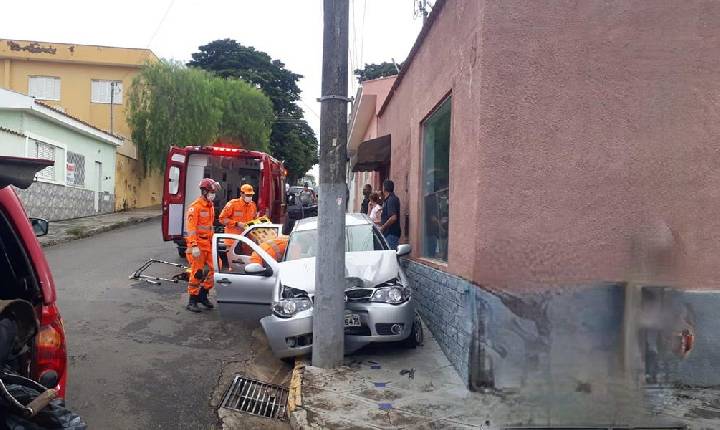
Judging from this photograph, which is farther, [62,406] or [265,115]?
[265,115]

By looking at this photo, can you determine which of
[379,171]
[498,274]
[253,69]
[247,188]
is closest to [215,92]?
[253,69]

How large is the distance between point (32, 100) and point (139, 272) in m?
10.4

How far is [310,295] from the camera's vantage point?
6211 millimetres

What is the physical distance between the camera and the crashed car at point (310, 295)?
240 inches

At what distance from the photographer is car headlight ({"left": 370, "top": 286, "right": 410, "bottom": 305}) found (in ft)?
20.3

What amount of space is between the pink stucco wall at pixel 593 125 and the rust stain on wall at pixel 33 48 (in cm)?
3173

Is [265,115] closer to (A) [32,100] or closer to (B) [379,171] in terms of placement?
(A) [32,100]

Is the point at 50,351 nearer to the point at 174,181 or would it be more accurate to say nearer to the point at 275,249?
the point at 275,249

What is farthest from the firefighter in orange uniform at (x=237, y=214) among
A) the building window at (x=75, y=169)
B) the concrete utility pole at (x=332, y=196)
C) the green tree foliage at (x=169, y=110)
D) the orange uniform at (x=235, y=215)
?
the green tree foliage at (x=169, y=110)

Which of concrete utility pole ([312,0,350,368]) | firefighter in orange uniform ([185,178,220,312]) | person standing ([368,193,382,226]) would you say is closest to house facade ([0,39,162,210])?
person standing ([368,193,382,226])

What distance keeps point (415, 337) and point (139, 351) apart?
290cm

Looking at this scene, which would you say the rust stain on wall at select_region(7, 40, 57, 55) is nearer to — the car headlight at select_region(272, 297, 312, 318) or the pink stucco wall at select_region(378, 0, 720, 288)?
the car headlight at select_region(272, 297, 312, 318)

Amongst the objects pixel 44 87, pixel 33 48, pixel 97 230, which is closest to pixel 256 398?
pixel 97 230

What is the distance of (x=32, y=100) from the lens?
17.5 metres
